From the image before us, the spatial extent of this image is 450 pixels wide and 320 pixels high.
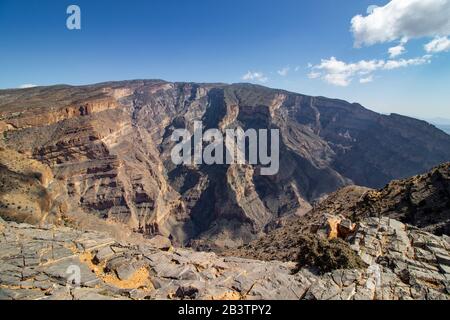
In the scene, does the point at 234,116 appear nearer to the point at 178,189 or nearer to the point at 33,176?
the point at 178,189

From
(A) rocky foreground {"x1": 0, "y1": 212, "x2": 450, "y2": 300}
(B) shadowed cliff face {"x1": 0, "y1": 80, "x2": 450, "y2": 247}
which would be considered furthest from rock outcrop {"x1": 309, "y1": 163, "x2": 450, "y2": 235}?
(B) shadowed cliff face {"x1": 0, "y1": 80, "x2": 450, "y2": 247}

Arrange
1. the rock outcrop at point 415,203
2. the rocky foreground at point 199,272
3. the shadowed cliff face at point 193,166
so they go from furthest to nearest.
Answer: the shadowed cliff face at point 193,166, the rock outcrop at point 415,203, the rocky foreground at point 199,272

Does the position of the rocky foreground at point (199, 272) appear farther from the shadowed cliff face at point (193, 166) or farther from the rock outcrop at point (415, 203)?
the shadowed cliff face at point (193, 166)

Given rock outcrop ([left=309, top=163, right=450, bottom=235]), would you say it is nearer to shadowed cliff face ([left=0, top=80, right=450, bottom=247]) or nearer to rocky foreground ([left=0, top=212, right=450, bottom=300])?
rocky foreground ([left=0, top=212, right=450, bottom=300])

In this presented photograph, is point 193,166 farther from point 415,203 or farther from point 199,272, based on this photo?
point 199,272

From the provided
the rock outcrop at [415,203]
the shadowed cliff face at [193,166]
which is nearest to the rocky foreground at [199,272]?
the rock outcrop at [415,203]

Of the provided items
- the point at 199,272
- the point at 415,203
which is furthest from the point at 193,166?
the point at 199,272
